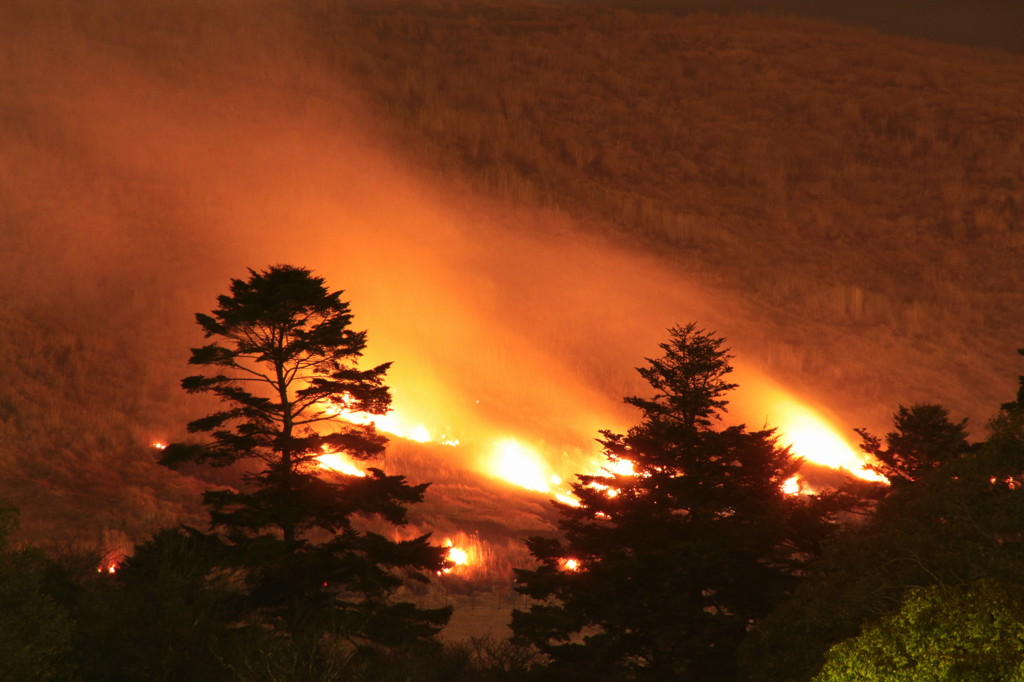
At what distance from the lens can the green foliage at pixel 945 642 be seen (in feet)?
39.2

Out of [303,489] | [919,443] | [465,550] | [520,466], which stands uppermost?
[520,466]

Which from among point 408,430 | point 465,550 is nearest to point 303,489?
point 465,550

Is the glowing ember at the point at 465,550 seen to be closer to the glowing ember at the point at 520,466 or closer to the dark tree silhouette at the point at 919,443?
the glowing ember at the point at 520,466

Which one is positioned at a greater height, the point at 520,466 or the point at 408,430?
the point at 408,430

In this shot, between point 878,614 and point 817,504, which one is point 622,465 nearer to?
point 817,504

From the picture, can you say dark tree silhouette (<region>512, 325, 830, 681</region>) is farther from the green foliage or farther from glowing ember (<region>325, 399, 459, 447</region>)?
glowing ember (<region>325, 399, 459, 447</region>)

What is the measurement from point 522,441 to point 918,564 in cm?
9284

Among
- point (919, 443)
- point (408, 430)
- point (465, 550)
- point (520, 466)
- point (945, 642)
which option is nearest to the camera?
point (945, 642)

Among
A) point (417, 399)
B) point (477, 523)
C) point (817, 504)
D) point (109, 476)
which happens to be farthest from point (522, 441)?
point (817, 504)

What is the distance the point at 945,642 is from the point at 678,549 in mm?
12338

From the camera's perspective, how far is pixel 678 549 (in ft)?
81.3

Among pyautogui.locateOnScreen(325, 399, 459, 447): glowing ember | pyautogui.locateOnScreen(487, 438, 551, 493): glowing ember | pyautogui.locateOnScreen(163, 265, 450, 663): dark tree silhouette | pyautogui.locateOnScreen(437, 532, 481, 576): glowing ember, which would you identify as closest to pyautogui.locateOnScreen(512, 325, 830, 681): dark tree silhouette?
pyautogui.locateOnScreen(163, 265, 450, 663): dark tree silhouette

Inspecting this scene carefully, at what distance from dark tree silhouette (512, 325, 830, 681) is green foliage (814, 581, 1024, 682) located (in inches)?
416

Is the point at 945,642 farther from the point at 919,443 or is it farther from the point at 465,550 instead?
the point at 465,550
